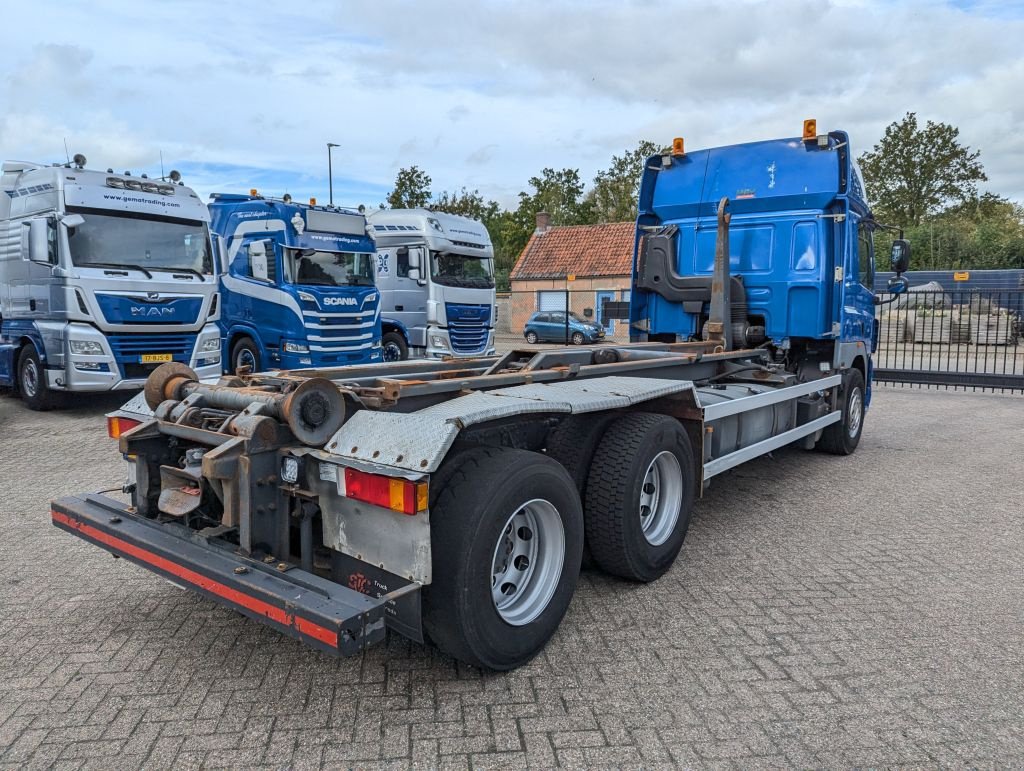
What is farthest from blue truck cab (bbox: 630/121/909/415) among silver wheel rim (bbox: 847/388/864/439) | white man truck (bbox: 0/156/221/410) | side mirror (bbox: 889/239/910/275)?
white man truck (bbox: 0/156/221/410)

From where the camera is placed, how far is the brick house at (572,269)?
34812 millimetres

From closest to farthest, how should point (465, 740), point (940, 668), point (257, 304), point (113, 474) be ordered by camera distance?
point (465, 740)
point (940, 668)
point (113, 474)
point (257, 304)

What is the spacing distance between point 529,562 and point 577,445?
79cm

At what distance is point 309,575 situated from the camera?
2.93 m

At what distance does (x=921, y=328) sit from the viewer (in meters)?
23.5

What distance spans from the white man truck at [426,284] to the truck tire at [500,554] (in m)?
12.7

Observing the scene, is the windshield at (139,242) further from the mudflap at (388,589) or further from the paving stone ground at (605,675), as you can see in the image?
the mudflap at (388,589)

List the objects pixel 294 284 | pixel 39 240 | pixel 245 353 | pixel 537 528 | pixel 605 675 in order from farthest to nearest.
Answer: pixel 245 353 < pixel 294 284 < pixel 39 240 < pixel 537 528 < pixel 605 675

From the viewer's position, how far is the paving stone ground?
270 centimetres

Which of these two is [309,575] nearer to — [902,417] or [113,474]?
[113,474]

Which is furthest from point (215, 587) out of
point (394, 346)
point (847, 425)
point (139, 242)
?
point (394, 346)

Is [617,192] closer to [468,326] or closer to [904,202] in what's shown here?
[904,202]

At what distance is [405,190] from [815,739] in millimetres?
42864

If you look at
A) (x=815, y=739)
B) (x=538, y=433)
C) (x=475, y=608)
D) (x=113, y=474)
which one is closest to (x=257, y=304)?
(x=113, y=474)
